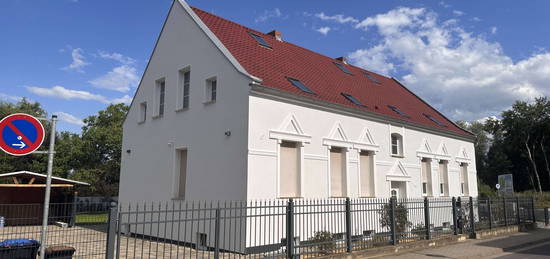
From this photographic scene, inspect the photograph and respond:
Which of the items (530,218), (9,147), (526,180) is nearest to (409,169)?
(530,218)

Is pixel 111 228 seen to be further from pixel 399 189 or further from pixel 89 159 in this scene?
pixel 89 159

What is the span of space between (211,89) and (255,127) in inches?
112

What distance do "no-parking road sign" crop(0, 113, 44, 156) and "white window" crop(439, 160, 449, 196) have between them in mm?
20865

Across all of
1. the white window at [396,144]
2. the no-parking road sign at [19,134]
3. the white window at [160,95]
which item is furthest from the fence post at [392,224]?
the white window at [160,95]

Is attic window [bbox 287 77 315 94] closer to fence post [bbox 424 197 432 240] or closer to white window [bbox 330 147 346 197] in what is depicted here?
white window [bbox 330 147 346 197]

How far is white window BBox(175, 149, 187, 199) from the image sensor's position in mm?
14852

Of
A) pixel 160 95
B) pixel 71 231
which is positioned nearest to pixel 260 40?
pixel 160 95

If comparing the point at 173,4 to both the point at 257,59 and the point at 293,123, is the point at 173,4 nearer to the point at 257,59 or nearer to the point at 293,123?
the point at 257,59

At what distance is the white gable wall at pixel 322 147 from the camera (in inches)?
493

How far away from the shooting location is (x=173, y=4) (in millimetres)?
16672

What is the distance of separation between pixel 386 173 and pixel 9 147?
1512cm

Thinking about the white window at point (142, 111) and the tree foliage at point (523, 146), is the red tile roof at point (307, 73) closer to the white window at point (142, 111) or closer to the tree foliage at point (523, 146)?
the white window at point (142, 111)

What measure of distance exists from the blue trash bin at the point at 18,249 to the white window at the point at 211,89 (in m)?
7.46

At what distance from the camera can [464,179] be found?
24203mm
